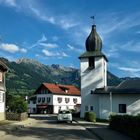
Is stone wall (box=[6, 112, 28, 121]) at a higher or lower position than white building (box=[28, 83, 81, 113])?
lower

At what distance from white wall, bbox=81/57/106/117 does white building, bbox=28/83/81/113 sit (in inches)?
1567

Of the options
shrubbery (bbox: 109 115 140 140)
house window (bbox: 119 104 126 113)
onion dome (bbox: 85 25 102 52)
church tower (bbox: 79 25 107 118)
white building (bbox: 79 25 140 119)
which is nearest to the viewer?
shrubbery (bbox: 109 115 140 140)

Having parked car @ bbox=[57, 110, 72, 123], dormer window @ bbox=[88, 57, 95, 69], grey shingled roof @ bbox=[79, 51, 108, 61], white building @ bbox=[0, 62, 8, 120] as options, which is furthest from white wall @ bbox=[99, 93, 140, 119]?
white building @ bbox=[0, 62, 8, 120]

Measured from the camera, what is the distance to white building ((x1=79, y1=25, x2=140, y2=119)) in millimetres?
51625

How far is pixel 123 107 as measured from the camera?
52.1 metres

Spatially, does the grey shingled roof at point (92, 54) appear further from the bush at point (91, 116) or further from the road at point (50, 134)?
the road at point (50, 134)

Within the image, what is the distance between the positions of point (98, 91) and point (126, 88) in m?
4.67

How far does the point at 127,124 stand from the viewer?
2597cm

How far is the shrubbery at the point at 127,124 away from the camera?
22.2 meters

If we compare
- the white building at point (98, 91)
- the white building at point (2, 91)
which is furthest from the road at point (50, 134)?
the white building at point (98, 91)

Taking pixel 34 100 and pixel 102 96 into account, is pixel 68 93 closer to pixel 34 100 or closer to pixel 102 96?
pixel 34 100

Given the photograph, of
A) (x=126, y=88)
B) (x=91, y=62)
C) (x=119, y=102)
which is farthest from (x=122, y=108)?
(x=91, y=62)

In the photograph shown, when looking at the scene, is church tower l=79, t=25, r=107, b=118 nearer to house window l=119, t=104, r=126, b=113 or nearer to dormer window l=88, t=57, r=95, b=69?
dormer window l=88, t=57, r=95, b=69

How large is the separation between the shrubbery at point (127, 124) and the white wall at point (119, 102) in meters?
18.6
